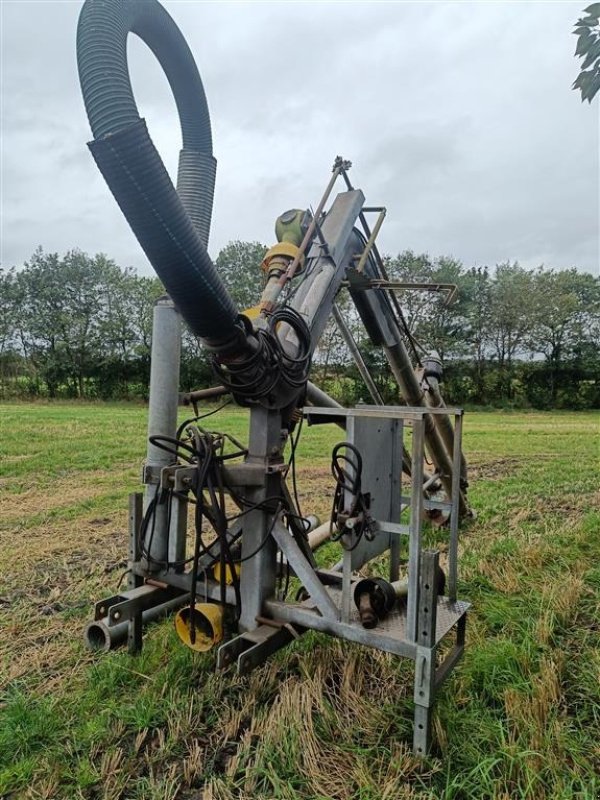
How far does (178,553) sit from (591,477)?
6.28m

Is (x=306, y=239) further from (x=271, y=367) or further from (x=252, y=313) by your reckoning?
(x=271, y=367)

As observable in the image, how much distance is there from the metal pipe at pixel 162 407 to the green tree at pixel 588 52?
1.92 m

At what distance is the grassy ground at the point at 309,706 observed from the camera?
71.7 inches

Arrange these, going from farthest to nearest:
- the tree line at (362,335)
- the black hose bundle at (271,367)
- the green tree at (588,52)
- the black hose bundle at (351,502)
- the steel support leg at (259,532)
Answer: the tree line at (362,335), the steel support leg at (259,532), the black hose bundle at (271,367), the black hose bundle at (351,502), the green tree at (588,52)

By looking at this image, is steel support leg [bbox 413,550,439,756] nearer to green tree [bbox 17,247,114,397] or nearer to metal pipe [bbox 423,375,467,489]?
metal pipe [bbox 423,375,467,489]

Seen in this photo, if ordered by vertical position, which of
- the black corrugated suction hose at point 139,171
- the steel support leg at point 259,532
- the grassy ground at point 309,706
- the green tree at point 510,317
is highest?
the green tree at point 510,317

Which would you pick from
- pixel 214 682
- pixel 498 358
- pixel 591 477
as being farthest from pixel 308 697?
pixel 498 358

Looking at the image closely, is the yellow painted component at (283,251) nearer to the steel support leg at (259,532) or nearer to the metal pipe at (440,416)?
the steel support leg at (259,532)

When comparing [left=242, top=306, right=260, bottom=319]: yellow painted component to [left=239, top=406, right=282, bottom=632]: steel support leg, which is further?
[left=242, top=306, right=260, bottom=319]: yellow painted component

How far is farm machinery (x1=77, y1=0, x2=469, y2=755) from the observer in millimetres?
1740

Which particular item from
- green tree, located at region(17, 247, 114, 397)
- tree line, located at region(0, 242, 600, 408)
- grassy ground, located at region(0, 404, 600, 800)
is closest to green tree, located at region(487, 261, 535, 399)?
tree line, located at region(0, 242, 600, 408)

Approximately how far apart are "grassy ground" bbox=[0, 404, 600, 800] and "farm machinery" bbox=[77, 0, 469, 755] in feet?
0.61

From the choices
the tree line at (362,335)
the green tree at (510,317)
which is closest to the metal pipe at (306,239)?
the tree line at (362,335)

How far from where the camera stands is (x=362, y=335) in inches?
1006
